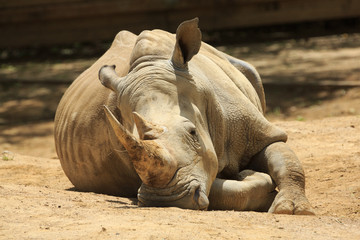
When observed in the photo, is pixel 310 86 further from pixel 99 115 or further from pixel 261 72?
pixel 99 115

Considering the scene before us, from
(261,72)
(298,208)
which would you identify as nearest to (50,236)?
(298,208)

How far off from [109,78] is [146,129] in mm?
962

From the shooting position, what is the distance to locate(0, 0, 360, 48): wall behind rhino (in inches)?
545

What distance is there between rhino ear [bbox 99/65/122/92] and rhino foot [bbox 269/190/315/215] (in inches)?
57.3

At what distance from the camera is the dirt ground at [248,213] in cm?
388

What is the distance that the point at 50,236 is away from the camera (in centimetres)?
369

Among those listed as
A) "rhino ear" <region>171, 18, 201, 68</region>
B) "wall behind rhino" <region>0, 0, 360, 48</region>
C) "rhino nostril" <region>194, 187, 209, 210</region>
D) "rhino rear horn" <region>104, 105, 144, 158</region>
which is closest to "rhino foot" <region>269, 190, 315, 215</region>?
"rhino nostril" <region>194, 187, 209, 210</region>

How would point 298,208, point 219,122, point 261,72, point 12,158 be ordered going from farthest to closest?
point 261,72 < point 12,158 < point 219,122 < point 298,208

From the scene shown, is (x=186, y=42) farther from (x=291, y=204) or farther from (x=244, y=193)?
(x=291, y=204)

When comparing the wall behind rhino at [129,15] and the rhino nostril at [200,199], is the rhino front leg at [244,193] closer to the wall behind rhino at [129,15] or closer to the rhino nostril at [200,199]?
the rhino nostril at [200,199]

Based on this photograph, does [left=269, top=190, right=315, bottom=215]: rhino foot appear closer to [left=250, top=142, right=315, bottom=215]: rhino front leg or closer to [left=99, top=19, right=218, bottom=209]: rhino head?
[left=250, top=142, right=315, bottom=215]: rhino front leg

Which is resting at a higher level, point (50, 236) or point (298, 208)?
point (50, 236)

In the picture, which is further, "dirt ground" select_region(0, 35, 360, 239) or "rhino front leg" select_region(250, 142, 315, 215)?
"rhino front leg" select_region(250, 142, 315, 215)

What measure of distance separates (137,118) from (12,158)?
148 inches
